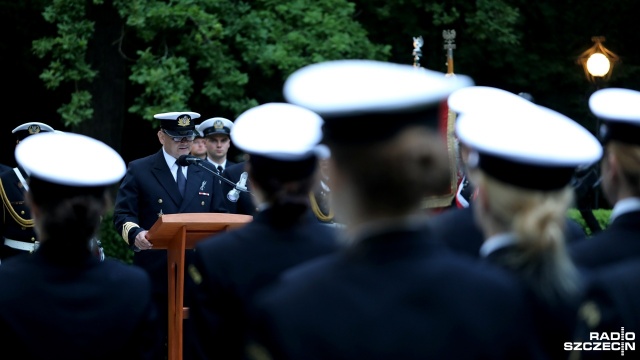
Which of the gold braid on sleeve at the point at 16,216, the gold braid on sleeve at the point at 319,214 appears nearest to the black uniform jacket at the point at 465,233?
the gold braid on sleeve at the point at 319,214

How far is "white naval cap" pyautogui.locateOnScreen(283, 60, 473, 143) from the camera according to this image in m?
2.62

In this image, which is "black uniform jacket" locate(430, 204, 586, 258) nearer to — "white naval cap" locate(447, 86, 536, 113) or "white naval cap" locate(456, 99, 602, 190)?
"white naval cap" locate(447, 86, 536, 113)

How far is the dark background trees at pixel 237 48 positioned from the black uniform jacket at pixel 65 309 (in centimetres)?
1246

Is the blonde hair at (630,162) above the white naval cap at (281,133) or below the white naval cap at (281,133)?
above

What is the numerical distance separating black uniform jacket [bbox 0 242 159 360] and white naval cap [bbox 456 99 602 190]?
51.4 inches

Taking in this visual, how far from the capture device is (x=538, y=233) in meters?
2.96

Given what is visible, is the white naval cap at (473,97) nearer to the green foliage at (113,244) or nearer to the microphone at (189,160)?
Result: the microphone at (189,160)

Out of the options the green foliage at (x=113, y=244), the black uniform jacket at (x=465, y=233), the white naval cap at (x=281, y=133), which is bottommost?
the green foliage at (x=113, y=244)

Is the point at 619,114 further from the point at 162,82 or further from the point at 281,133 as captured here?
the point at 162,82

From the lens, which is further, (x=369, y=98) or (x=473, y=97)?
(x=473, y=97)

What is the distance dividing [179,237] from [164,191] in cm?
225

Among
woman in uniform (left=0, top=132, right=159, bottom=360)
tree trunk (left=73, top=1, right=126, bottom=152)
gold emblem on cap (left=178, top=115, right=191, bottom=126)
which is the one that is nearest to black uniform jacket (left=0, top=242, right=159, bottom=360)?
woman in uniform (left=0, top=132, right=159, bottom=360)

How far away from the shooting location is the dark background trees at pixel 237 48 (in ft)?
55.2

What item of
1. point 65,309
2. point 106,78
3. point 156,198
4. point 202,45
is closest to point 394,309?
point 65,309
